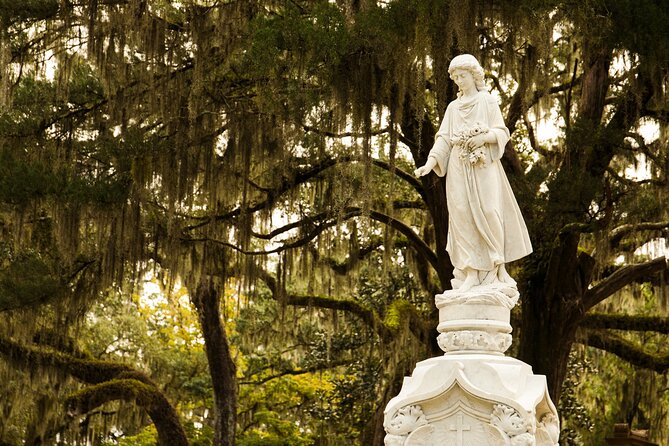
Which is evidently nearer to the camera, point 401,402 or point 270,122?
point 401,402

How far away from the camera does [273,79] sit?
13859 millimetres

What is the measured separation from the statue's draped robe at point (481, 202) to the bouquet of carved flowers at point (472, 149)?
0.10ft

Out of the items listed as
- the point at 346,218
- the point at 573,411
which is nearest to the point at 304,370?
the point at 573,411

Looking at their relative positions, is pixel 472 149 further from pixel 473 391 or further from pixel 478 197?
pixel 473 391

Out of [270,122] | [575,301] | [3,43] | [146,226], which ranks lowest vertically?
[575,301]

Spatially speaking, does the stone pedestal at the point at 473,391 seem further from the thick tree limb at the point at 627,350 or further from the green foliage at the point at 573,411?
the green foliage at the point at 573,411

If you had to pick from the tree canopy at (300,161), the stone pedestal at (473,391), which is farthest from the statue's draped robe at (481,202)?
the tree canopy at (300,161)

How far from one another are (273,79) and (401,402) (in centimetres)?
626

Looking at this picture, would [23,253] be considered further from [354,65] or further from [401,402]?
[401,402]

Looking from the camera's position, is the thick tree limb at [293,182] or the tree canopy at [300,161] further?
the thick tree limb at [293,182]

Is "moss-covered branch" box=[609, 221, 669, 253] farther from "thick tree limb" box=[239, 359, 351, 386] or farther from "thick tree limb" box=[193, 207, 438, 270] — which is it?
"thick tree limb" box=[239, 359, 351, 386]

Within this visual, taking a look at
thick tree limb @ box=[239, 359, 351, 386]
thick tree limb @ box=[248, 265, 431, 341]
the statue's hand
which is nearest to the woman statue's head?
the statue's hand

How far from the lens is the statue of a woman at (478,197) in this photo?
28.2ft

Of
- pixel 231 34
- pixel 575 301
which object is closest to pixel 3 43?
pixel 231 34
